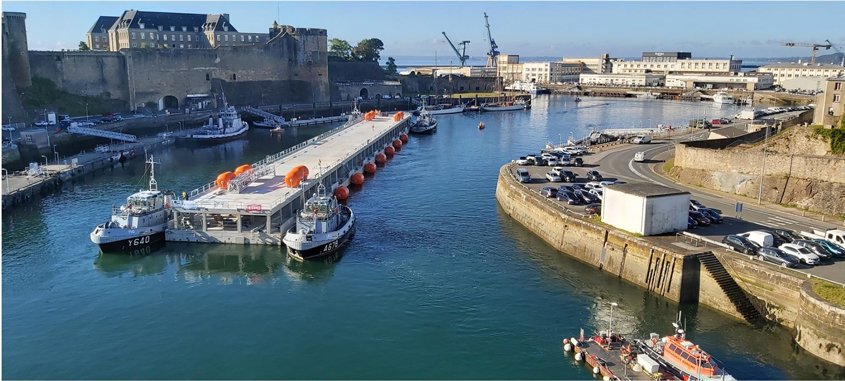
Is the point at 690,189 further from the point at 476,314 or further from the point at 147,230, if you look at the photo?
the point at 147,230

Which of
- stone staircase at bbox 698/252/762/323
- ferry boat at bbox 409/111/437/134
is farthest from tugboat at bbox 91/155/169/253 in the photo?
ferry boat at bbox 409/111/437/134

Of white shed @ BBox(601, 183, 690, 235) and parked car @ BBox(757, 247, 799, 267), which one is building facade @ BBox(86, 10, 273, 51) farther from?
parked car @ BBox(757, 247, 799, 267)

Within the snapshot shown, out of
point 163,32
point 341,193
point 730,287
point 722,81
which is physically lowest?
point 730,287

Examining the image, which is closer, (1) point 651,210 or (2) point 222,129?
(1) point 651,210

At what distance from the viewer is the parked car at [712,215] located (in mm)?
25812

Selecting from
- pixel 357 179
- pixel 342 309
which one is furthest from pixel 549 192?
pixel 357 179

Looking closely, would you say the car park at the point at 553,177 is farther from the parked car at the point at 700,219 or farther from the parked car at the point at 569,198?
the parked car at the point at 700,219

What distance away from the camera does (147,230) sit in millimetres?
28625

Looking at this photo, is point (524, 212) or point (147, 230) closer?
point (147, 230)

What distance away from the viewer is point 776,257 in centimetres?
2097

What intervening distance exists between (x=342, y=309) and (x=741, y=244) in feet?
45.6

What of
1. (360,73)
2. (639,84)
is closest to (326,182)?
(360,73)

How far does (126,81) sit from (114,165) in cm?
2514

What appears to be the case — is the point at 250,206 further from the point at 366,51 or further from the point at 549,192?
the point at 366,51
